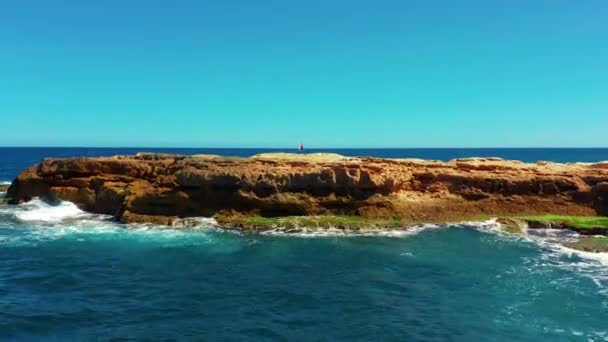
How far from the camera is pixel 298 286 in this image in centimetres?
2005

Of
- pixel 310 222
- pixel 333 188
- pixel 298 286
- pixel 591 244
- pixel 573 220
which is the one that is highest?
pixel 333 188

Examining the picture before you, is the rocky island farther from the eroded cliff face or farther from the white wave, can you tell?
the white wave

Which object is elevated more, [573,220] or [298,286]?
[573,220]

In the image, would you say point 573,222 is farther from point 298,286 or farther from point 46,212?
point 46,212

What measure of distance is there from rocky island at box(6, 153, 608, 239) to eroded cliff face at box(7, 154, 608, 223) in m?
0.07

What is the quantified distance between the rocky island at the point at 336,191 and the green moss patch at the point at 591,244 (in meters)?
2.47

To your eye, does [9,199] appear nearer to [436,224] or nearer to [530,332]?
[436,224]

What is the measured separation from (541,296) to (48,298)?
18.2 meters

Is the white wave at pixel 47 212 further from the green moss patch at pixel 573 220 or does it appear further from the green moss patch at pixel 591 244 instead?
the green moss patch at pixel 591 244

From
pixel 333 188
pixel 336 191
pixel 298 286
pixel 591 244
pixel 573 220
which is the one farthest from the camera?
pixel 336 191

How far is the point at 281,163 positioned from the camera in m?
35.3

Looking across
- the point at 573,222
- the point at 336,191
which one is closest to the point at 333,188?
the point at 336,191

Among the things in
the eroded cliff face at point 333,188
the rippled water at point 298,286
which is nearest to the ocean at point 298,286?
the rippled water at point 298,286

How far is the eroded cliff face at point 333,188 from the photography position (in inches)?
1284
